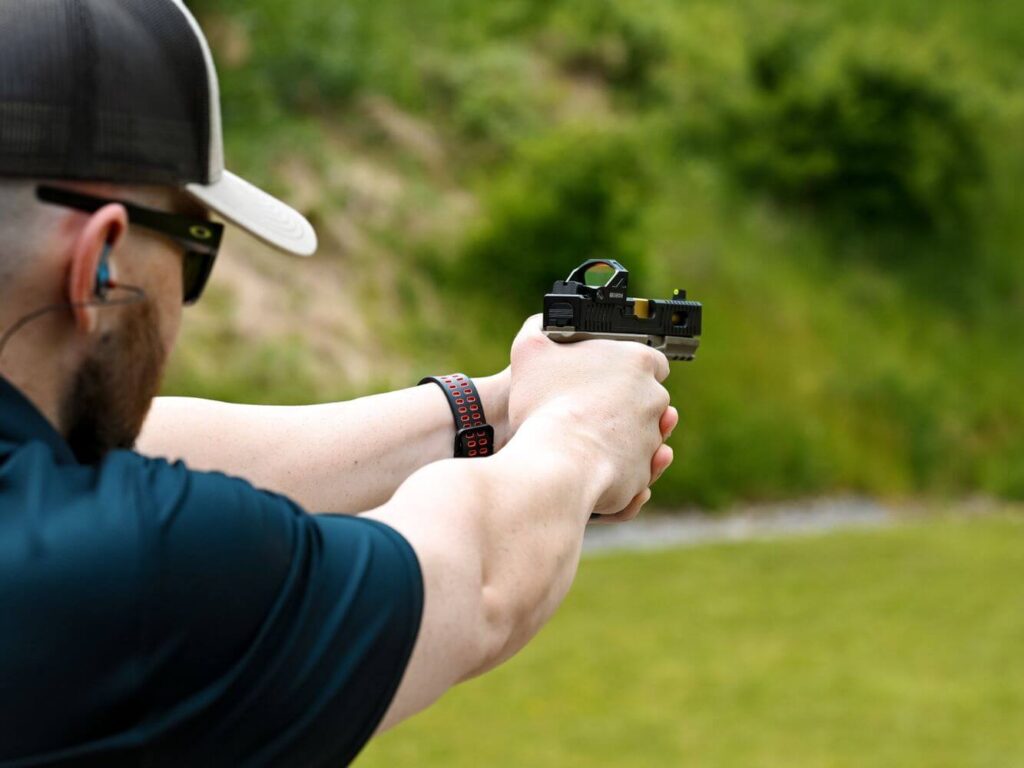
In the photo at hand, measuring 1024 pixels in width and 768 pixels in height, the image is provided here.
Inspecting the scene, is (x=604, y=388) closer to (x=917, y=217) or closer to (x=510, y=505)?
(x=510, y=505)

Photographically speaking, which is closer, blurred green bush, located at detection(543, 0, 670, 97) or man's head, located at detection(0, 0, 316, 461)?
man's head, located at detection(0, 0, 316, 461)

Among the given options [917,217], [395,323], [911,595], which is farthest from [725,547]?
[917,217]

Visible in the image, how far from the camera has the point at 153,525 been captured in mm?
1251

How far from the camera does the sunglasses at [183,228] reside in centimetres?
130

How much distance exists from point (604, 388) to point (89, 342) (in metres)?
0.66

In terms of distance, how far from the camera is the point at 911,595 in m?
10.3

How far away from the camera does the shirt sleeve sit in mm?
1255

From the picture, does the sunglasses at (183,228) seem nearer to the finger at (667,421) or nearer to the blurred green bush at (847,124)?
the finger at (667,421)

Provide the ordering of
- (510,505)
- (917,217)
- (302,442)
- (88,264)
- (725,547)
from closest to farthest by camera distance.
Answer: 1. (88,264)
2. (510,505)
3. (302,442)
4. (725,547)
5. (917,217)

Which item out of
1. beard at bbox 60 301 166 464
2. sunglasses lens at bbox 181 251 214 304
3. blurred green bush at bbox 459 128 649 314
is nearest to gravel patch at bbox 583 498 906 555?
blurred green bush at bbox 459 128 649 314

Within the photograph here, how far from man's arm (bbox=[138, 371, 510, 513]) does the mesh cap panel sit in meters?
0.57

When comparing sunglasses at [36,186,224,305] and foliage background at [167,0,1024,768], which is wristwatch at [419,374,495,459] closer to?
sunglasses at [36,186,224,305]

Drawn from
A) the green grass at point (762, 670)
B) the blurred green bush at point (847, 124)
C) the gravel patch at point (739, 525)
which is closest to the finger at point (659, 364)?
the green grass at point (762, 670)

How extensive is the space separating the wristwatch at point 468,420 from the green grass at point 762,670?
16.0 ft
